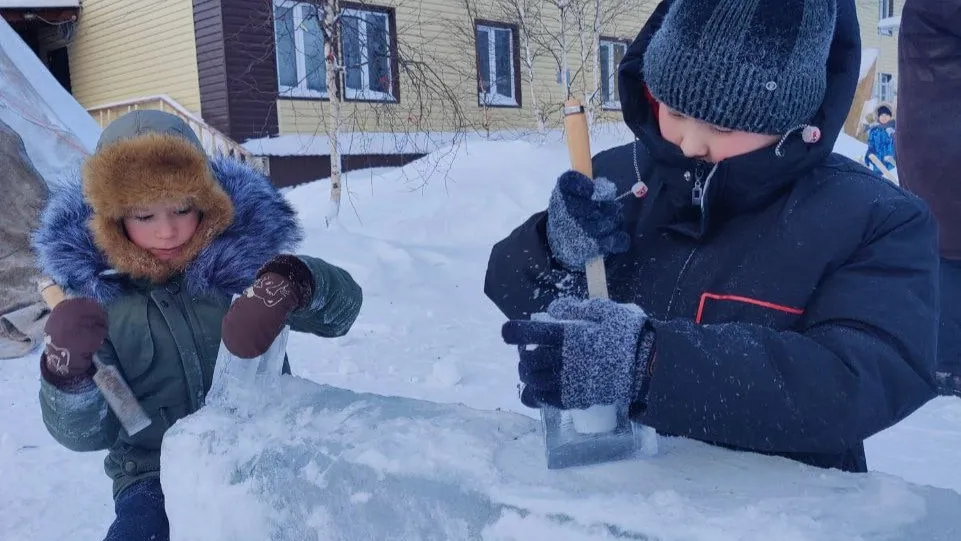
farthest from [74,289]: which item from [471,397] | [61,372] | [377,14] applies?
[377,14]

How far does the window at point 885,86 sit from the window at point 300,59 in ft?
56.8

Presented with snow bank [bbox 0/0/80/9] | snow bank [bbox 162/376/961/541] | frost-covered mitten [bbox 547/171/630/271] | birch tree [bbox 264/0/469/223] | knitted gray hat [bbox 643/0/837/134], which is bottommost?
snow bank [bbox 162/376/961/541]

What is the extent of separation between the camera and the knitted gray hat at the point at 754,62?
119 centimetres

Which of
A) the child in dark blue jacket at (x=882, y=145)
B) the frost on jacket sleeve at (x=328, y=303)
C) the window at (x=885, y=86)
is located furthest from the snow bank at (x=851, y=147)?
the frost on jacket sleeve at (x=328, y=303)

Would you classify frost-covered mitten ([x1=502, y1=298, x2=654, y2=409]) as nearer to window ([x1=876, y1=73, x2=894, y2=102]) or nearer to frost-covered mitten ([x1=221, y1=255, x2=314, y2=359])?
frost-covered mitten ([x1=221, y1=255, x2=314, y2=359])

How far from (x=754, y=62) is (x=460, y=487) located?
0.81 m

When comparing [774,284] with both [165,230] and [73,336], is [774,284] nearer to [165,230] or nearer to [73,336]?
[73,336]

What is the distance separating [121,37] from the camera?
11992 millimetres

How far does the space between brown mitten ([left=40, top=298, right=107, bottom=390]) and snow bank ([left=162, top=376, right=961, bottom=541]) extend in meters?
0.33

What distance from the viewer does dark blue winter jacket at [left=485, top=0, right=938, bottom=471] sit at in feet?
3.43

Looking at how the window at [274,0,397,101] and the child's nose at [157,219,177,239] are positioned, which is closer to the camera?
the child's nose at [157,219,177,239]

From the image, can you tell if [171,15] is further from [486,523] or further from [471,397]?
[486,523]

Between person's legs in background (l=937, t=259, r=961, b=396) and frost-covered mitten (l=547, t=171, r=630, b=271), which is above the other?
frost-covered mitten (l=547, t=171, r=630, b=271)

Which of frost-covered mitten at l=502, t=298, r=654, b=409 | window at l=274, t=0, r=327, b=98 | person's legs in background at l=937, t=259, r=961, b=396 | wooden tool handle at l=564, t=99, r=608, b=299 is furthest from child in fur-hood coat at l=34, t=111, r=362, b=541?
window at l=274, t=0, r=327, b=98
